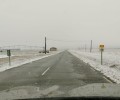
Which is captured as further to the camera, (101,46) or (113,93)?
(101,46)

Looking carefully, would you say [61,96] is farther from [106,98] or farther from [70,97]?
[106,98]

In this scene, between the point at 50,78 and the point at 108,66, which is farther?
the point at 108,66

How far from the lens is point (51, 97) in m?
4.85

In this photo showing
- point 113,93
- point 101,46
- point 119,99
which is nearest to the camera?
point 119,99

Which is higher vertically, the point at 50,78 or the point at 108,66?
the point at 50,78

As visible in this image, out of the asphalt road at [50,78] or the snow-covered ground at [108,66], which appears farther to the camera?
the snow-covered ground at [108,66]

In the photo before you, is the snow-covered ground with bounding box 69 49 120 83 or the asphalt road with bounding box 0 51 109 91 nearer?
the asphalt road with bounding box 0 51 109 91

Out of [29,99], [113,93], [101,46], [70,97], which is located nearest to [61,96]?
[70,97]

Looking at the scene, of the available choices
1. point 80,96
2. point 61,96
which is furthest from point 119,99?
point 61,96

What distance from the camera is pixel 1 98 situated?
497cm

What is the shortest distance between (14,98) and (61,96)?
2.69 feet

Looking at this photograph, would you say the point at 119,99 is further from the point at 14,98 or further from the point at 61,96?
the point at 14,98

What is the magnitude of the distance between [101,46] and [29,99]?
2716cm

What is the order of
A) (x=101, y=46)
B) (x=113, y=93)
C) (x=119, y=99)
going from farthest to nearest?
(x=101, y=46), (x=113, y=93), (x=119, y=99)
